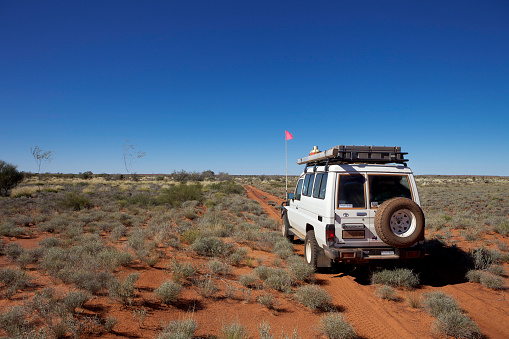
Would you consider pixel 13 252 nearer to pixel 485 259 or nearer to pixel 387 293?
pixel 387 293

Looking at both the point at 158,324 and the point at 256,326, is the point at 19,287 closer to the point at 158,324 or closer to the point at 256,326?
the point at 158,324

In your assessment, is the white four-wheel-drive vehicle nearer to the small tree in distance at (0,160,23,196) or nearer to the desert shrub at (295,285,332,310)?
the desert shrub at (295,285,332,310)

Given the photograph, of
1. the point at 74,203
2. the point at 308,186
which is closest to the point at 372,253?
the point at 308,186

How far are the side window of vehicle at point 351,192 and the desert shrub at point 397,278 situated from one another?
1.70 metres

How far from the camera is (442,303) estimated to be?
4520mm

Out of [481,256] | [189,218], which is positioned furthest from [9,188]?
[481,256]

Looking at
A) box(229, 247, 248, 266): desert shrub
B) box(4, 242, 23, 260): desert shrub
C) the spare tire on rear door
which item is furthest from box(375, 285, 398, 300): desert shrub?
box(4, 242, 23, 260): desert shrub

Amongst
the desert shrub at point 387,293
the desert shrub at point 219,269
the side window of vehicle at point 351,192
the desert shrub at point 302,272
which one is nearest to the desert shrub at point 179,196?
the desert shrub at point 219,269

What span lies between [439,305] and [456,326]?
2.10 ft

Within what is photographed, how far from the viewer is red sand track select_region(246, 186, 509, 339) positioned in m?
4.09

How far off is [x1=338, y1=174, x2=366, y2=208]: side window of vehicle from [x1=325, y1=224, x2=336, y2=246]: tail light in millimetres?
501

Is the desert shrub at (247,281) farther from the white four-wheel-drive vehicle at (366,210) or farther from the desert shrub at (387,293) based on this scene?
the desert shrub at (387,293)

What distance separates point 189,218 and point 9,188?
23.5m

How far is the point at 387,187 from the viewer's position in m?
5.86
